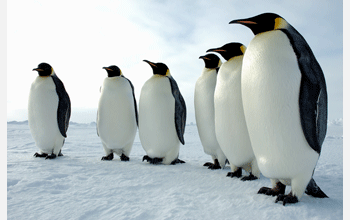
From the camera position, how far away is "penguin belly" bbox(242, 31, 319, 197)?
1.84 meters

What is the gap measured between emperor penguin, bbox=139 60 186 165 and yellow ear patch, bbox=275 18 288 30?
2071mm

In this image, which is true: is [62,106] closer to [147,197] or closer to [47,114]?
[47,114]

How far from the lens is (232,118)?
2.67 metres

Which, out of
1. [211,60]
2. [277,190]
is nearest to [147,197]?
[277,190]

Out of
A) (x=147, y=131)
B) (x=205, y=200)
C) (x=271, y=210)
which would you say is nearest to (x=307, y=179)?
(x=271, y=210)

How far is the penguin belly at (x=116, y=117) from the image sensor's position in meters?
4.16

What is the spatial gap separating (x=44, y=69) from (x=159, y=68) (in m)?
2.19

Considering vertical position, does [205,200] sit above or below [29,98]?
below

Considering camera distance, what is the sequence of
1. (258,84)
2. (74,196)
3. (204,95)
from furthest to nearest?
(204,95)
(74,196)
(258,84)

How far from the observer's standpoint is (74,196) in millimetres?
2094

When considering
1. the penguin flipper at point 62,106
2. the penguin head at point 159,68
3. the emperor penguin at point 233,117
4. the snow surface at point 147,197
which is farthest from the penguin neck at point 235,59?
the penguin flipper at point 62,106

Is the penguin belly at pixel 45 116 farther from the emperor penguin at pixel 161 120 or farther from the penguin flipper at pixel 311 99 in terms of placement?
the penguin flipper at pixel 311 99

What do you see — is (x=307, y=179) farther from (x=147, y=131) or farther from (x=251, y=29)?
(x=147, y=131)

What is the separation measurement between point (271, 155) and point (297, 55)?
843 mm
